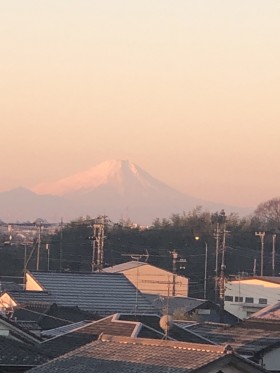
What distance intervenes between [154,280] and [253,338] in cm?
3908

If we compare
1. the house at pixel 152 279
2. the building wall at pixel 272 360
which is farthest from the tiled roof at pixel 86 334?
the house at pixel 152 279

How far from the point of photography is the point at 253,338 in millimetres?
19594

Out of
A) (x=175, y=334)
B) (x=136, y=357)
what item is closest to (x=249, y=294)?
(x=175, y=334)

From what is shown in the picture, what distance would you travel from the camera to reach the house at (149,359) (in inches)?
459

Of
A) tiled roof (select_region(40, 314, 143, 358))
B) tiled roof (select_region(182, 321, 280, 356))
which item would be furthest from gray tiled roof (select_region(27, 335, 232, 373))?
tiled roof (select_region(182, 321, 280, 356))

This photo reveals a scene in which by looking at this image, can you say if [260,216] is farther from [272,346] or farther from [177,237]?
[272,346]

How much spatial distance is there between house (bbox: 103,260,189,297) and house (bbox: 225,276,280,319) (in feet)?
10.4

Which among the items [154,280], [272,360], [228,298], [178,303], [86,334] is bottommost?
[272,360]

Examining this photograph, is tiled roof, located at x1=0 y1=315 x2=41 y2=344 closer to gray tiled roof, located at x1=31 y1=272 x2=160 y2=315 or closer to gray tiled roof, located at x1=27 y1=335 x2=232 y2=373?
gray tiled roof, located at x1=27 y1=335 x2=232 y2=373

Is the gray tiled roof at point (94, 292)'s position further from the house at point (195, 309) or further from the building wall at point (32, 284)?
the house at point (195, 309)

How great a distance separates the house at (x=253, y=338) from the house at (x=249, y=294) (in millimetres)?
27346

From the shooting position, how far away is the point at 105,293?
110 ft

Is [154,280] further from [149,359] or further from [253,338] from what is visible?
[149,359]

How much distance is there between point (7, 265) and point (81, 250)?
198 inches
